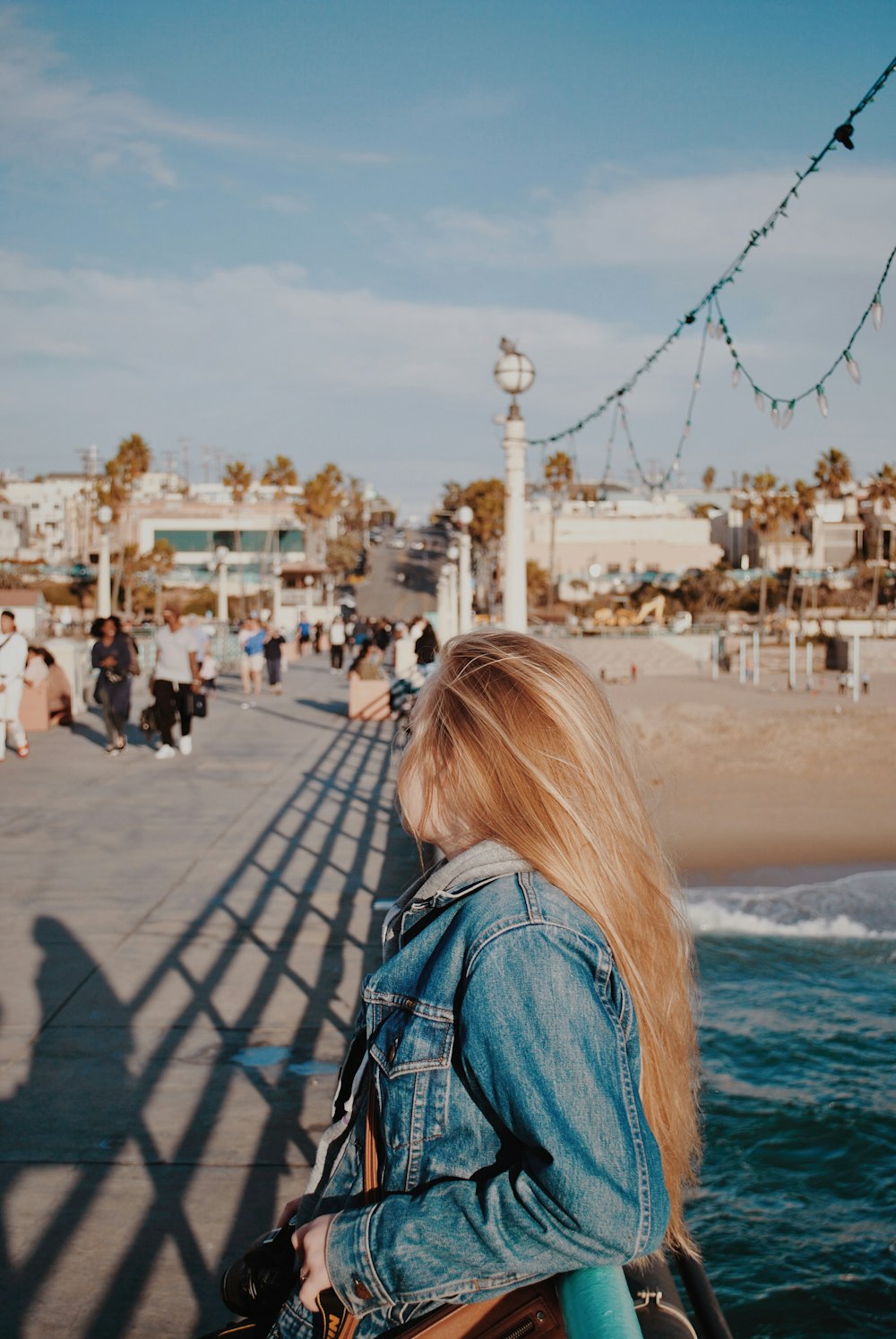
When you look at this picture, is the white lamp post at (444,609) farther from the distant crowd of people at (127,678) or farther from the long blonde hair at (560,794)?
the long blonde hair at (560,794)

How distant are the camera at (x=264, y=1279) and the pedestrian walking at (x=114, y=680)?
39.7 ft

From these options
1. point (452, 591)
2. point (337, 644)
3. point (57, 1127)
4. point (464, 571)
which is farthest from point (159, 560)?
point (57, 1127)

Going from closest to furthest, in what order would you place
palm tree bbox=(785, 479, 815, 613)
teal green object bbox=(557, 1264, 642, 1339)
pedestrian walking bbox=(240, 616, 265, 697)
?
teal green object bbox=(557, 1264, 642, 1339) → pedestrian walking bbox=(240, 616, 265, 697) → palm tree bbox=(785, 479, 815, 613)

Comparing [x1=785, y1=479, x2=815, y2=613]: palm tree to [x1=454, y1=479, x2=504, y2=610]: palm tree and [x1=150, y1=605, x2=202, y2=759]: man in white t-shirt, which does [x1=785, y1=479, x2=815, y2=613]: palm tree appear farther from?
[x1=150, y1=605, x2=202, y2=759]: man in white t-shirt

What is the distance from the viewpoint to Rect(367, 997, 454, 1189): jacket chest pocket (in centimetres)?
136

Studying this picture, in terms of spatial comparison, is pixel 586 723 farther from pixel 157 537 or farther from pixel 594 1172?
pixel 157 537

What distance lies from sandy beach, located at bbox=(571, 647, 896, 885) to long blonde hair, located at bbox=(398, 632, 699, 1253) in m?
5.34

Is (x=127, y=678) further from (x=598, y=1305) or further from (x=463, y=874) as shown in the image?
(x=598, y=1305)

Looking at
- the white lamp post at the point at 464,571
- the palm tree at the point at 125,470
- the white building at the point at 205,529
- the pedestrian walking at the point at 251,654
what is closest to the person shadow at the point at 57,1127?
the white lamp post at the point at 464,571

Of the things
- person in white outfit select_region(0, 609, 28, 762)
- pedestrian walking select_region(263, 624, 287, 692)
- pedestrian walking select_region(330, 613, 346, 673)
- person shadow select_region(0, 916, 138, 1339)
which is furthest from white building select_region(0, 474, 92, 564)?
person shadow select_region(0, 916, 138, 1339)

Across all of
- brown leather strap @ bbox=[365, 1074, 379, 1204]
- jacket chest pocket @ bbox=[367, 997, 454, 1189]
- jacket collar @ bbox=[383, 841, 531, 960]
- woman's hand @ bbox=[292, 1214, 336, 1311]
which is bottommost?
woman's hand @ bbox=[292, 1214, 336, 1311]

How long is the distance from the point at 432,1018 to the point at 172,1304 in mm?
2173

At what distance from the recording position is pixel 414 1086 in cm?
138

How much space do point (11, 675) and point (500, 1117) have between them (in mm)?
12306
